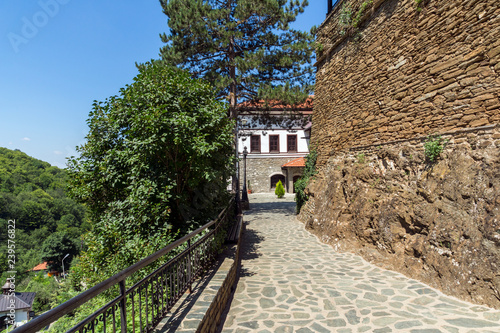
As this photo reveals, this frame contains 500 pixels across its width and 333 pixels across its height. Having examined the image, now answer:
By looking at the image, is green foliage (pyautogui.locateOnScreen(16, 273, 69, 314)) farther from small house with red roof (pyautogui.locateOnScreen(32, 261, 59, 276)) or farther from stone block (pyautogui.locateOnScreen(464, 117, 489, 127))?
stone block (pyautogui.locateOnScreen(464, 117, 489, 127))

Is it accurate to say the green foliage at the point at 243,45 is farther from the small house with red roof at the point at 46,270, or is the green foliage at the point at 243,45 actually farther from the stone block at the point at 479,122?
the small house with red roof at the point at 46,270


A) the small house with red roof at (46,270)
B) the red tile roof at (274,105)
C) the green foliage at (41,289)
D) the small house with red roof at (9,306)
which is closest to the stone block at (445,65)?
the small house with red roof at (9,306)

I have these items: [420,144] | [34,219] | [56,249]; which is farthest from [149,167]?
[34,219]

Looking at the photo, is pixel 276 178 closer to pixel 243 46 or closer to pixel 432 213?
pixel 243 46

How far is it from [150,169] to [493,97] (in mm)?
5805

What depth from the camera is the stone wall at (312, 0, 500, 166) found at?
4.53m

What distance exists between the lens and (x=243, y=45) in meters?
14.0

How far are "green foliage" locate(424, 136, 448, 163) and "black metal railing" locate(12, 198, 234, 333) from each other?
418 cm

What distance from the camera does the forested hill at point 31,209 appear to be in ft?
121

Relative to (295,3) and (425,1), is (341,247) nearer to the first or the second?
(425,1)

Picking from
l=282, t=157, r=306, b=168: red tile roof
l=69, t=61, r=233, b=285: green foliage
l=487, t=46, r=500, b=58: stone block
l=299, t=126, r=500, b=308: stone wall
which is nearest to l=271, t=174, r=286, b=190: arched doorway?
l=282, t=157, r=306, b=168: red tile roof

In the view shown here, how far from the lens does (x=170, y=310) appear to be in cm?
294

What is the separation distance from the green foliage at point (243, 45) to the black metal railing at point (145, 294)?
29.9 feet

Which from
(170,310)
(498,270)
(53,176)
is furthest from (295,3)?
(53,176)
